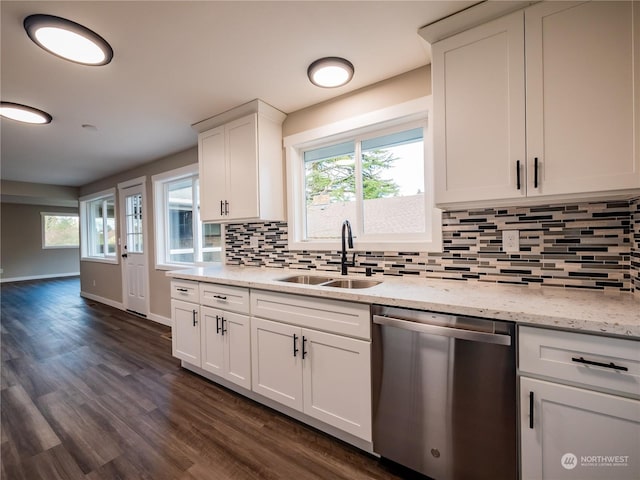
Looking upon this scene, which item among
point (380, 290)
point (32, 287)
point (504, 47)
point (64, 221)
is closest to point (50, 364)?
point (380, 290)

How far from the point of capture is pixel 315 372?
65.7 inches

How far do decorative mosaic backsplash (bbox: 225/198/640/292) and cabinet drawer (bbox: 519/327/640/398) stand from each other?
611 mm

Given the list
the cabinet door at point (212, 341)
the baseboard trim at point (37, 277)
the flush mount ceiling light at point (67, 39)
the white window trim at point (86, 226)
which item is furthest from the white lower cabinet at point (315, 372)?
the baseboard trim at point (37, 277)

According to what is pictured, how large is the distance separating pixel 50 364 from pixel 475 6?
172 inches

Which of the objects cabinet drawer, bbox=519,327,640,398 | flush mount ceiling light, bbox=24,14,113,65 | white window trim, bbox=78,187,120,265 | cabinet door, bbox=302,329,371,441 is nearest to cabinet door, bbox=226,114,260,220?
flush mount ceiling light, bbox=24,14,113,65

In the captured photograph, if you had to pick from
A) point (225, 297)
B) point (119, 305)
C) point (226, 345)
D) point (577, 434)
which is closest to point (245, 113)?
point (225, 297)

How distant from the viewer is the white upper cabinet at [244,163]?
241 cm

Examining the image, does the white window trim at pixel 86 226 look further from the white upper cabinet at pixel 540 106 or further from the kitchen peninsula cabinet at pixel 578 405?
the kitchen peninsula cabinet at pixel 578 405

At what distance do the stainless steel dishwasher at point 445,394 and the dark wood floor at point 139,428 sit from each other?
10.7 inches

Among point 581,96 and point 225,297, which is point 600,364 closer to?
point 581,96

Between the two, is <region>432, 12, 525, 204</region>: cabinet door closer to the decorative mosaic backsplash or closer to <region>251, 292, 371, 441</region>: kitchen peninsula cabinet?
the decorative mosaic backsplash

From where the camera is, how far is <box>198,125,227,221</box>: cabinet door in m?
2.64

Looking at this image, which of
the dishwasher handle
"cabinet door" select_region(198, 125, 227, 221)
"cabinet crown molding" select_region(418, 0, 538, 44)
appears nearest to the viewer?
the dishwasher handle

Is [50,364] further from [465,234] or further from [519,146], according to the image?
[519,146]
